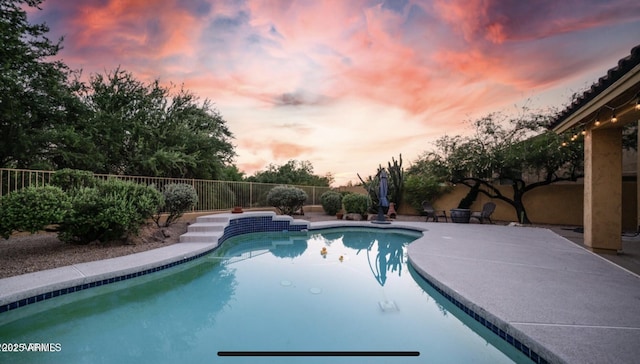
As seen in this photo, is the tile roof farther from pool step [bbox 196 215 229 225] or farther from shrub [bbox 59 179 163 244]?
pool step [bbox 196 215 229 225]

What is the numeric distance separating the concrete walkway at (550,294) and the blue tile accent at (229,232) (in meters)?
4.59

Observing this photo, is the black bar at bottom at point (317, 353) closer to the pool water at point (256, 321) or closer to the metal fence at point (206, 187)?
the pool water at point (256, 321)

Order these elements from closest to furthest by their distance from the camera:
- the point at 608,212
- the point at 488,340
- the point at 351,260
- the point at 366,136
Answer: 1. the point at 488,340
2. the point at 608,212
3. the point at 351,260
4. the point at 366,136

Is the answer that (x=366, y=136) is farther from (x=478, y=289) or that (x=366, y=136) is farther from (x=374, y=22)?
(x=478, y=289)

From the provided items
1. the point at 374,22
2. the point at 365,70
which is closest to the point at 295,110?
the point at 365,70

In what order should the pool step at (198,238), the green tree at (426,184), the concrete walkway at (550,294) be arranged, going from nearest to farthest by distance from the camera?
the concrete walkway at (550,294) < the pool step at (198,238) < the green tree at (426,184)

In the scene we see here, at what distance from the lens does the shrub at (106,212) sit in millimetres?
5547

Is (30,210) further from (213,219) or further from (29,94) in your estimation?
(29,94)

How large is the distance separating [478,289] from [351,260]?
308 cm

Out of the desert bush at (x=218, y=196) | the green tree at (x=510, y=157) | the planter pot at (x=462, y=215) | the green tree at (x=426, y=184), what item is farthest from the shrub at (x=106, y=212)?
the green tree at (x=510, y=157)

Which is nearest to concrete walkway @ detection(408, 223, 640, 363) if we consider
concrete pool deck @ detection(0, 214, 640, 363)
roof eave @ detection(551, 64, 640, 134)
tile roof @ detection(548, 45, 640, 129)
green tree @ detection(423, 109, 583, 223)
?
concrete pool deck @ detection(0, 214, 640, 363)

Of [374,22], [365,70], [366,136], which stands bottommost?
[366,136]

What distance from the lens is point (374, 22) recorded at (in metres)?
8.23

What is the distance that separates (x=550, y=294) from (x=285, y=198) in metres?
10.5
